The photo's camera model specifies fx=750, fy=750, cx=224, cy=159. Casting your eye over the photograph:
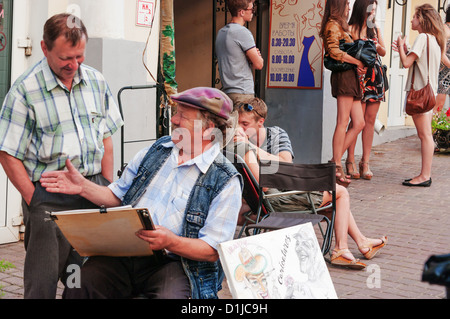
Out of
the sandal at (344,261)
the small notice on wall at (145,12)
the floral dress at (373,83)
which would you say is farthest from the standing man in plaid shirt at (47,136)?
the floral dress at (373,83)

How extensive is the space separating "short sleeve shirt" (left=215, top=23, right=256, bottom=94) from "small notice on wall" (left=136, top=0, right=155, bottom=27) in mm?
945

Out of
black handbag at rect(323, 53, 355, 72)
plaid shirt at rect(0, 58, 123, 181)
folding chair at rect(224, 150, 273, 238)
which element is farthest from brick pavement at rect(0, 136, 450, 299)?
black handbag at rect(323, 53, 355, 72)

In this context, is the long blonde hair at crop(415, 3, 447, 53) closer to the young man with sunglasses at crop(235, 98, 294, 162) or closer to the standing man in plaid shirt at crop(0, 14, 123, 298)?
the young man with sunglasses at crop(235, 98, 294, 162)

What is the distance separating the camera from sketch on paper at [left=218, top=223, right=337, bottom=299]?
10.7ft

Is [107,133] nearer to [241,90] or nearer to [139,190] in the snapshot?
[139,190]

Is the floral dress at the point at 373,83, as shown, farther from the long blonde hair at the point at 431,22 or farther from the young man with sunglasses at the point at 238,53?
the young man with sunglasses at the point at 238,53

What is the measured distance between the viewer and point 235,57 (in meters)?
7.98

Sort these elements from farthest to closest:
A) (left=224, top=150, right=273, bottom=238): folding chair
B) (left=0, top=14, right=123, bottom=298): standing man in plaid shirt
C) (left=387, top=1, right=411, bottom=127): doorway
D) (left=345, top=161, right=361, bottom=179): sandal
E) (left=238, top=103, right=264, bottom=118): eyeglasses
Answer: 1. (left=387, top=1, right=411, bottom=127): doorway
2. (left=345, top=161, right=361, bottom=179): sandal
3. (left=238, top=103, right=264, bottom=118): eyeglasses
4. (left=224, top=150, right=273, bottom=238): folding chair
5. (left=0, top=14, right=123, bottom=298): standing man in plaid shirt

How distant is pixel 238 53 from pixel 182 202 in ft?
15.3

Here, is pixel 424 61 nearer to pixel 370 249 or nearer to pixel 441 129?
pixel 441 129

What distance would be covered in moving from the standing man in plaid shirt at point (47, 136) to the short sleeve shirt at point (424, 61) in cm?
585

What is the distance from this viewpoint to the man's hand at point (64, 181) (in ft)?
11.8

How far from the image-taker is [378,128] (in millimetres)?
9766
